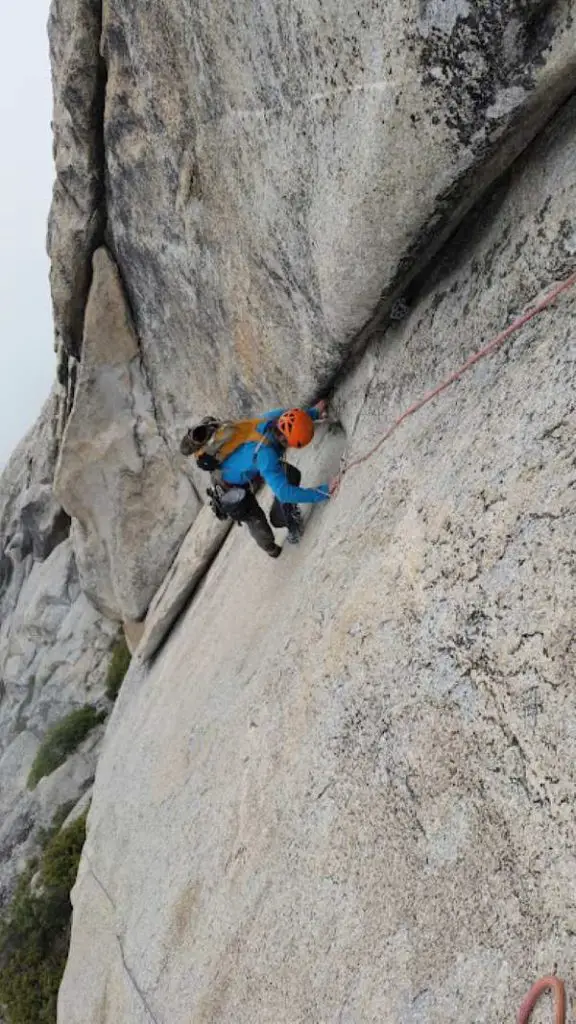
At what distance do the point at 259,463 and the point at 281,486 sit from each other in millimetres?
406

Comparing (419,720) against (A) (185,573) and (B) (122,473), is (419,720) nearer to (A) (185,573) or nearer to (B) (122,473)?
(A) (185,573)

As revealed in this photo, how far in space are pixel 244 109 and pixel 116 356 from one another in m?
6.73

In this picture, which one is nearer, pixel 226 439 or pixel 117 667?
pixel 226 439

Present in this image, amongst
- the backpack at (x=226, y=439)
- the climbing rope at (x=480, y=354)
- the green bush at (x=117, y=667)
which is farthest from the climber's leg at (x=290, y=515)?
the green bush at (x=117, y=667)

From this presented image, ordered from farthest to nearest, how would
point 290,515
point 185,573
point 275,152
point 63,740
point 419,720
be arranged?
point 63,740
point 185,573
point 290,515
point 275,152
point 419,720

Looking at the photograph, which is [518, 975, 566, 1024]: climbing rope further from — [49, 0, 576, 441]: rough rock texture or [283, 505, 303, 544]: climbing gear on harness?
[283, 505, 303, 544]: climbing gear on harness

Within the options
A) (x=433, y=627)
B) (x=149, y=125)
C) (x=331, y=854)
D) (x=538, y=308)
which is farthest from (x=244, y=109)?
(x=331, y=854)

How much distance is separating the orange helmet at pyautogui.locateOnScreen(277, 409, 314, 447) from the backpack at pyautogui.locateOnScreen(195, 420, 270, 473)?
483 millimetres

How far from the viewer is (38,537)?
21.0 meters

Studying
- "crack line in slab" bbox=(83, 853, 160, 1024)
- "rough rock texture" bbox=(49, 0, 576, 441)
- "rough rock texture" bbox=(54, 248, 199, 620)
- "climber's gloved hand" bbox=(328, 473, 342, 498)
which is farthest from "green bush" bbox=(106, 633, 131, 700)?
"climber's gloved hand" bbox=(328, 473, 342, 498)

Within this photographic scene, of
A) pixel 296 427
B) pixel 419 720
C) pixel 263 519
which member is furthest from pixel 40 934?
pixel 419 720

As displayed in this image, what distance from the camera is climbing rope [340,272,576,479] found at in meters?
3.99

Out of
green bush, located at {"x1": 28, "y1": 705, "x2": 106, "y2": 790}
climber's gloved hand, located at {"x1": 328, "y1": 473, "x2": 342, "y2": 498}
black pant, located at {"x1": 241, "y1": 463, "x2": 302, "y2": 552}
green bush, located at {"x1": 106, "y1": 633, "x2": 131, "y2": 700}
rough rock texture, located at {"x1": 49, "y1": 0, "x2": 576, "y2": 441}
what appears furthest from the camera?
green bush, located at {"x1": 106, "y1": 633, "x2": 131, "y2": 700}

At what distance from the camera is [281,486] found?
6.84 meters
